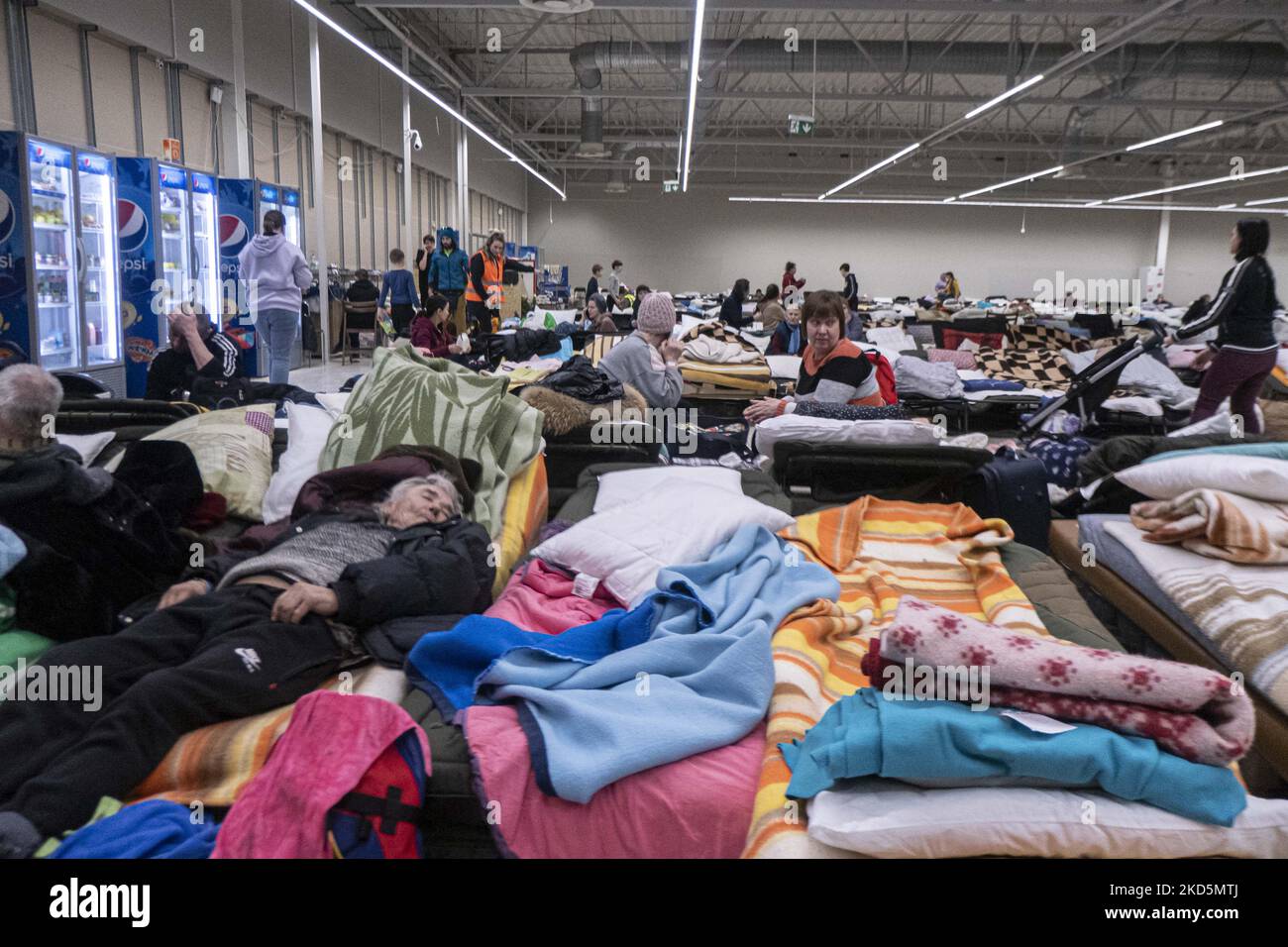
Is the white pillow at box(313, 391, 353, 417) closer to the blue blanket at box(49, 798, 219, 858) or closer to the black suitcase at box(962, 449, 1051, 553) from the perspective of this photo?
the blue blanket at box(49, 798, 219, 858)

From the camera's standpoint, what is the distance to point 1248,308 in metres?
5.21

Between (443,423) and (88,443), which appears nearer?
(88,443)

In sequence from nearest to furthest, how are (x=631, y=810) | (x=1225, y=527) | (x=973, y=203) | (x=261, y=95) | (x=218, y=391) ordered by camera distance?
(x=631, y=810) → (x=1225, y=527) → (x=218, y=391) → (x=261, y=95) → (x=973, y=203)

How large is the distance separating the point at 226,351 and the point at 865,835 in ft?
14.8

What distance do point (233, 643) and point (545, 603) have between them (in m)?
0.81

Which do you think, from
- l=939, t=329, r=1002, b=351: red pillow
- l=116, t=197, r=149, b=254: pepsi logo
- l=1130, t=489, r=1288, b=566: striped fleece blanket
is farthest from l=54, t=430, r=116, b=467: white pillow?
l=939, t=329, r=1002, b=351: red pillow

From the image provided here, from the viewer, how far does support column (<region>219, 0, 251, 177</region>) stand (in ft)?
34.3

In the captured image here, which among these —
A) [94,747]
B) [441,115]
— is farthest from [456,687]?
[441,115]

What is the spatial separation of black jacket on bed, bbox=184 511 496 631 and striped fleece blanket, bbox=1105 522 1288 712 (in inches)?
72.0

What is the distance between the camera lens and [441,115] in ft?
61.5

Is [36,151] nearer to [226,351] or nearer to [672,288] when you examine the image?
[226,351]

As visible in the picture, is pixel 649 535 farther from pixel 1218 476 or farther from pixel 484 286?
pixel 484 286

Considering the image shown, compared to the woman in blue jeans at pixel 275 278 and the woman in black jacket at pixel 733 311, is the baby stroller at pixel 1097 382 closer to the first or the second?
the woman in blue jeans at pixel 275 278

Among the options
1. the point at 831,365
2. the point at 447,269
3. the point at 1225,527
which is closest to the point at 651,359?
the point at 831,365
